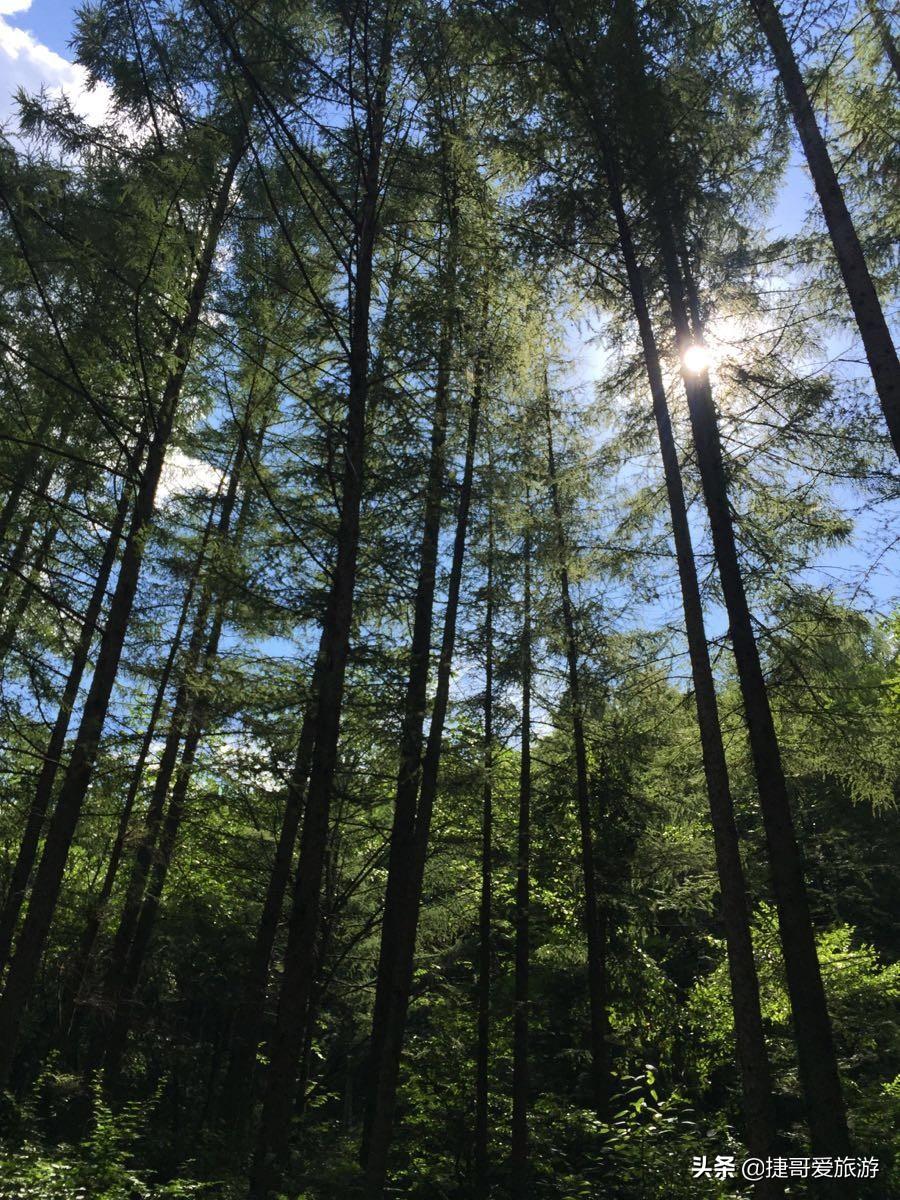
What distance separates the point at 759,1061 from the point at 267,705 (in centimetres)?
527

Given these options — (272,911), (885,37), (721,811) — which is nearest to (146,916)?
(272,911)

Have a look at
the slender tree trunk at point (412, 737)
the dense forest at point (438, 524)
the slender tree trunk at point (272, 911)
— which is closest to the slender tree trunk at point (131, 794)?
the dense forest at point (438, 524)

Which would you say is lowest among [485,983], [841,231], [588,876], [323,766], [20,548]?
[485,983]

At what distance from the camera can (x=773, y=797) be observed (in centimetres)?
735

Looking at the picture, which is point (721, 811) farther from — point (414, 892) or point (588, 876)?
point (588, 876)

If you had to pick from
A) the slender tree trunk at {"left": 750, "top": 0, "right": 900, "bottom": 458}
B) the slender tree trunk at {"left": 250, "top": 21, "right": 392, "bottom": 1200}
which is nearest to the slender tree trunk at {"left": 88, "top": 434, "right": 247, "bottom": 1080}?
the slender tree trunk at {"left": 250, "top": 21, "right": 392, "bottom": 1200}

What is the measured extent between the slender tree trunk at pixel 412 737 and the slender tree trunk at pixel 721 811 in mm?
2495

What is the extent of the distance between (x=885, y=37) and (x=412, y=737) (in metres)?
10.8

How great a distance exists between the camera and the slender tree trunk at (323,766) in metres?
4.84

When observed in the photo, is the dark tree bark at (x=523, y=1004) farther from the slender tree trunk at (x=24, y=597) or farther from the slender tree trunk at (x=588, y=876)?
the slender tree trunk at (x=24, y=597)

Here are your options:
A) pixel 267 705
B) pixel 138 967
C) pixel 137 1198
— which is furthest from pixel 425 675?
pixel 138 967

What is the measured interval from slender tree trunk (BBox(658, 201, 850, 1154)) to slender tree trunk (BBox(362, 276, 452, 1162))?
2.96m

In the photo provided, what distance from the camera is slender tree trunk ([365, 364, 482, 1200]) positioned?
7.28 m

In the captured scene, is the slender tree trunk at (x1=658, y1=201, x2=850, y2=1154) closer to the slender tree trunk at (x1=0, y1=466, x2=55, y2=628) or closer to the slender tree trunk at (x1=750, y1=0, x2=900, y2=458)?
the slender tree trunk at (x1=750, y1=0, x2=900, y2=458)
